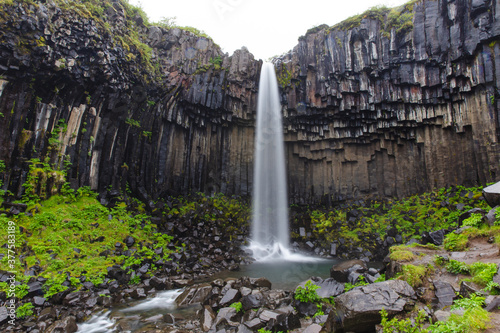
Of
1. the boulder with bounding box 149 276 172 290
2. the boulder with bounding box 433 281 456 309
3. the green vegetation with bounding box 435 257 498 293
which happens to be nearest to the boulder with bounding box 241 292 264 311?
the boulder with bounding box 433 281 456 309

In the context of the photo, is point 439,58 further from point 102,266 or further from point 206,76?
point 102,266

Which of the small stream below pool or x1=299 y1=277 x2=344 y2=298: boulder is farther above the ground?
x1=299 y1=277 x2=344 y2=298: boulder

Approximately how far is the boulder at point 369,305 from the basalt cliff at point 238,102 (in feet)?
47.6

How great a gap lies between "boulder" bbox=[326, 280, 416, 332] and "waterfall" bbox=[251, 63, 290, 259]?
1603 cm

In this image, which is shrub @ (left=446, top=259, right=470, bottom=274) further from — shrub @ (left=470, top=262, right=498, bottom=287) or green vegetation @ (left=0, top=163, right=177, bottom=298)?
green vegetation @ (left=0, top=163, right=177, bottom=298)

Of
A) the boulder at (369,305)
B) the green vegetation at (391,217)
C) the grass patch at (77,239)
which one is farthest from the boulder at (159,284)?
the green vegetation at (391,217)

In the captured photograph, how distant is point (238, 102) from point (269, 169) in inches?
263

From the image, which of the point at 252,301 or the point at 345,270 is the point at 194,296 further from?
the point at 345,270

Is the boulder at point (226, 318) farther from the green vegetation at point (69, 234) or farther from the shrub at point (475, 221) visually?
the shrub at point (475, 221)

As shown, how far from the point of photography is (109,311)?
26.7 ft

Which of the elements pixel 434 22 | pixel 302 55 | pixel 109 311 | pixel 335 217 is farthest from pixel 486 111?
pixel 109 311

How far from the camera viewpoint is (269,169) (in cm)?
2406

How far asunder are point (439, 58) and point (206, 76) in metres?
17.3

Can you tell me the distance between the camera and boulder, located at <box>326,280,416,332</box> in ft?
15.6
